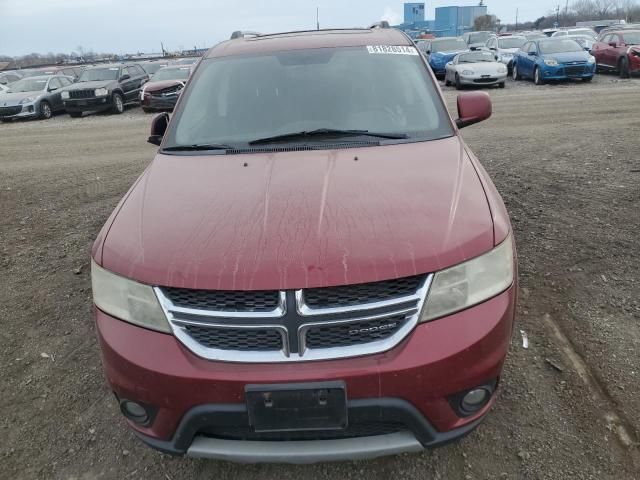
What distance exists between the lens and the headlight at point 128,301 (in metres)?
2.03

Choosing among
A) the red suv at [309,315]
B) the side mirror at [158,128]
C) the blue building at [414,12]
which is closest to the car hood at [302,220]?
the red suv at [309,315]

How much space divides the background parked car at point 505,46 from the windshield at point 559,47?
9.20ft

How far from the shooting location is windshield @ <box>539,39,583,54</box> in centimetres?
1730

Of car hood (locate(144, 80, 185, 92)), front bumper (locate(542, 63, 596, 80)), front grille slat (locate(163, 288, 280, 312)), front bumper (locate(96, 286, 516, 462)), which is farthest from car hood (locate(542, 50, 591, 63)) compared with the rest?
front grille slat (locate(163, 288, 280, 312))

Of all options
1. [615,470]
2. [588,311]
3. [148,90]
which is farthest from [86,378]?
[148,90]

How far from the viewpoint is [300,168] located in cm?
→ 267

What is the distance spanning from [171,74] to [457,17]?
2923 inches

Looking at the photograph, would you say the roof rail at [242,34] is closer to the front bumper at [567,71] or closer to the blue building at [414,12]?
the front bumper at [567,71]

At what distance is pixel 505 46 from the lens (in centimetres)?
2228

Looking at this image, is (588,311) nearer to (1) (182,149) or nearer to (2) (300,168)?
(2) (300,168)

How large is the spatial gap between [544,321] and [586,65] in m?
16.1

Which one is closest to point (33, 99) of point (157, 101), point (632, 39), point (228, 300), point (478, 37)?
point (157, 101)

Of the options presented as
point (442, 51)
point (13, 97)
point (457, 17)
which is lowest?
point (13, 97)

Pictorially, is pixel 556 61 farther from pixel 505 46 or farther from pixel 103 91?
pixel 103 91
